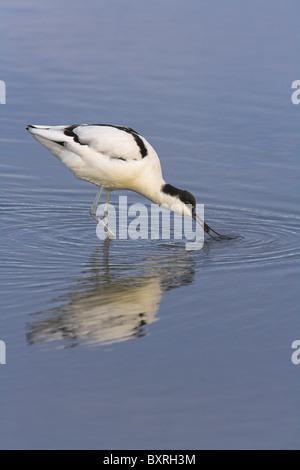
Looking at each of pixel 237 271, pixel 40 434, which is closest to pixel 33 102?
pixel 237 271

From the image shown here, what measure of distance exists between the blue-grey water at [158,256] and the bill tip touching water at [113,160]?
50cm

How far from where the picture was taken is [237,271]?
8383 mm

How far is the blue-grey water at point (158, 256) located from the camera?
18.5ft

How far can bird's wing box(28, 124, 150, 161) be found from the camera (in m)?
9.38

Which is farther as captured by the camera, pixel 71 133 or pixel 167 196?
pixel 167 196

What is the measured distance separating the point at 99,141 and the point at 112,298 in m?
2.24

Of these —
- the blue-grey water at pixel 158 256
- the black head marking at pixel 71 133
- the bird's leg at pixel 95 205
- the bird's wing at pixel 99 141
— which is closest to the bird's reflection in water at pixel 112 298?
the blue-grey water at pixel 158 256

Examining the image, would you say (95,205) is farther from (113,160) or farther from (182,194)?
(182,194)

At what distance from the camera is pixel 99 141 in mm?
9406

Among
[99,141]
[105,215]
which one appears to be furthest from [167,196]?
[99,141]

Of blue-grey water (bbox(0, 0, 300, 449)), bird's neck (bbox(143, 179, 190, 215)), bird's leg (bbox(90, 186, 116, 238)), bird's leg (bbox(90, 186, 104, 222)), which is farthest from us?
bird's leg (bbox(90, 186, 104, 222))

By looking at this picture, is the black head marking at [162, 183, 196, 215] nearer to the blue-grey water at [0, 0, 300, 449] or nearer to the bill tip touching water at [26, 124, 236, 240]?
the bill tip touching water at [26, 124, 236, 240]

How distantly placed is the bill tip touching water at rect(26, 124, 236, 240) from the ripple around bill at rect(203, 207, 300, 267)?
0.76 feet

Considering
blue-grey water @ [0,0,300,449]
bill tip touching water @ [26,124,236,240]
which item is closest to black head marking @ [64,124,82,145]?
bill tip touching water @ [26,124,236,240]
